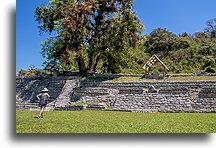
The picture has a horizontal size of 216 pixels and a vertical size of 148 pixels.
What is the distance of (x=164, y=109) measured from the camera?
12555 mm

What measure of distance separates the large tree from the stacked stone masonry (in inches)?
100

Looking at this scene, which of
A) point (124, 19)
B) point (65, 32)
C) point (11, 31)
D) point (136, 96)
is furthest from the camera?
point (124, 19)

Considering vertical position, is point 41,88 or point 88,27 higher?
point 88,27

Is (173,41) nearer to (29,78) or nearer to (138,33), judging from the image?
(138,33)

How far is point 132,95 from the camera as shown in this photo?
45.6 ft

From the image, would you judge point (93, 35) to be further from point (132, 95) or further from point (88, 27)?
point (132, 95)

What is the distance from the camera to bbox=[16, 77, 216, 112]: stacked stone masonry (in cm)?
1270

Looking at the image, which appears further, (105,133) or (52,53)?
(52,53)

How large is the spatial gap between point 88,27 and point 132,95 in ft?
25.6

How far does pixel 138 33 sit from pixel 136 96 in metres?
7.37

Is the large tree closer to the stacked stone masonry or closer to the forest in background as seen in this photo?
the forest in background

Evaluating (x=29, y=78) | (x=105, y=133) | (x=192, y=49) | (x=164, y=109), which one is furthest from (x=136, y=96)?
(x=192, y=49)

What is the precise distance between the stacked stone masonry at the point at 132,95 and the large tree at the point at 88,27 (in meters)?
2.54

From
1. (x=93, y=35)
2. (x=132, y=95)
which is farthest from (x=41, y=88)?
(x=132, y=95)
